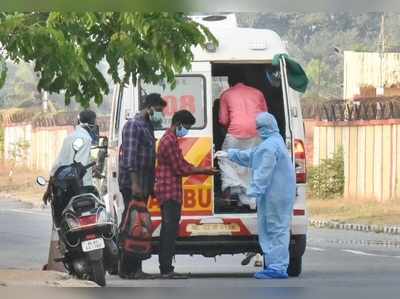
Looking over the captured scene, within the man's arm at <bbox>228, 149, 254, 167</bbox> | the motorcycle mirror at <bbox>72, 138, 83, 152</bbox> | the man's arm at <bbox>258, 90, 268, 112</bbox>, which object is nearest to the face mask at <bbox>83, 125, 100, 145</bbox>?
the motorcycle mirror at <bbox>72, 138, 83, 152</bbox>

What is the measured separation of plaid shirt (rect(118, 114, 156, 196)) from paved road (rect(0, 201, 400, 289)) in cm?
95

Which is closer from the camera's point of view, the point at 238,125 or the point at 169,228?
the point at 169,228

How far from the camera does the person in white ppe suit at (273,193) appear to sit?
12453mm

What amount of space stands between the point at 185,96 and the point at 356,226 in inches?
515

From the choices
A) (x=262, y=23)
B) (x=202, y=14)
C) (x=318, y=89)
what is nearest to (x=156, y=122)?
(x=202, y=14)

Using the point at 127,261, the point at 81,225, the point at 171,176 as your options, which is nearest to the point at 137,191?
the point at 171,176

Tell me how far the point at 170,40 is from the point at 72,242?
191 cm

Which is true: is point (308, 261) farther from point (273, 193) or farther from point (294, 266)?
point (273, 193)

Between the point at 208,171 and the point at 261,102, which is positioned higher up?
the point at 261,102

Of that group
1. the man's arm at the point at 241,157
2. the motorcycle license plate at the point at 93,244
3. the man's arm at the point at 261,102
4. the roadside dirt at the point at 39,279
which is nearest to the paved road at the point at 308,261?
the roadside dirt at the point at 39,279

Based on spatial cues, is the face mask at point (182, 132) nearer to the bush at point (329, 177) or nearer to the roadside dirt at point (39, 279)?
the roadside dirt at point (39, 279)

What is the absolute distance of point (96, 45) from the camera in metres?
11.9

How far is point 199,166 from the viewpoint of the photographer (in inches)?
500

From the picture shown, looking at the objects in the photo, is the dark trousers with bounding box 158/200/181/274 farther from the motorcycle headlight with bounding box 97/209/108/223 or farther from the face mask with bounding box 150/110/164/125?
the motorcycle headlight with bounding box 97/209/108/223
